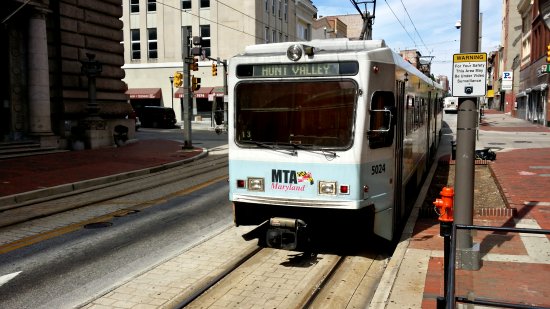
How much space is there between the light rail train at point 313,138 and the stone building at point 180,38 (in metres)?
44.3

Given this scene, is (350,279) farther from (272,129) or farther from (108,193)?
(108,193)

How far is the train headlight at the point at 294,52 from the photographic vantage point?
6.99 metres

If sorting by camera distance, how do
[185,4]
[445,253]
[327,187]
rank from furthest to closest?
[185,4] < [327,187] < [445,253]

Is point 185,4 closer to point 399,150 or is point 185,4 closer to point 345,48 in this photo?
point 399,150

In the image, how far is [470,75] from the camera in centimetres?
637

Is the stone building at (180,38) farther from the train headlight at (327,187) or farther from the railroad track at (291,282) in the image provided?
the train headlight at (327,187)

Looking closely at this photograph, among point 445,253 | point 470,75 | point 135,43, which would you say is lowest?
point 445,253

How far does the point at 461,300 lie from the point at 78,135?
22.4 metres

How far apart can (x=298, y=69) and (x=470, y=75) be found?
2.29m

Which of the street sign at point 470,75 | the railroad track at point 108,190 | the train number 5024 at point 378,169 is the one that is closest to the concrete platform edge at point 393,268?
the train number 5024 at point 378,169

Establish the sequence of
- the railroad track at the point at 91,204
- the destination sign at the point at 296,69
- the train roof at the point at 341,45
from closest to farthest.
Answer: the destination sign at the point at 296,69 → the train roof at the point at 341,45 → the railroad track at the point at 91,204

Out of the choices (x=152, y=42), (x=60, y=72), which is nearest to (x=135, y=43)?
(x=152, y=42)

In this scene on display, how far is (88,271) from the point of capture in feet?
22.3

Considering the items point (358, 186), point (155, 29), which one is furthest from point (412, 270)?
point (155, 29)
